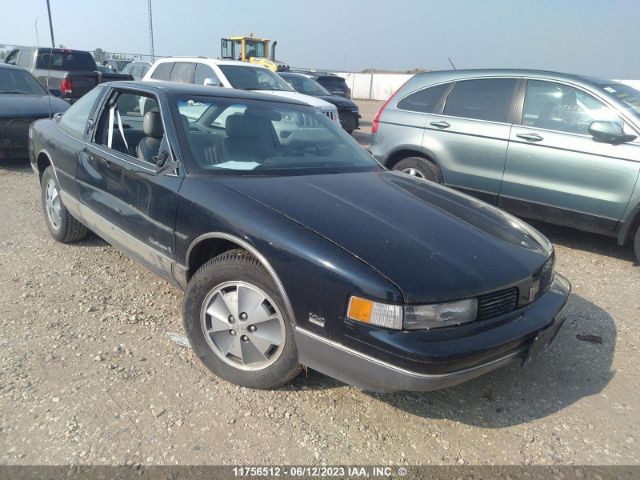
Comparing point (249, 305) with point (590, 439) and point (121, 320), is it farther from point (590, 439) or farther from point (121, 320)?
point (590, 439)

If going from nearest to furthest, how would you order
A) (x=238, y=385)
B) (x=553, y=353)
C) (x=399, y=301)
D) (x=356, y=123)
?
(x=399, y=301)
(x=238, y=385)
(x=553, y=353)
(x=356, y=123)

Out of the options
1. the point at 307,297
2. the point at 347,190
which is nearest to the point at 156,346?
the point at 307,297

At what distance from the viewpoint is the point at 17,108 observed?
7742mm

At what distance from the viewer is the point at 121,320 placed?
137 inches

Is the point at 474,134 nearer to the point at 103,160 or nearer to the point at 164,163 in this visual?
the point at 164,163

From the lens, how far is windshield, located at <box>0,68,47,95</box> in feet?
27.7

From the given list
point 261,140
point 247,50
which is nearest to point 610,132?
point 261,140

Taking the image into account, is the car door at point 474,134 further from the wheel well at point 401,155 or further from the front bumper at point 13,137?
the front bumper at point 13,137

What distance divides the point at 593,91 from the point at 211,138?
3869 millimetres

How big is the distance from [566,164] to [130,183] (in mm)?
4050

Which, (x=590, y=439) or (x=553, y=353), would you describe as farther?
(x=553, y=353)

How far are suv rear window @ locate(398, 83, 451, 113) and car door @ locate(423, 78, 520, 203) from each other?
4.6 inches

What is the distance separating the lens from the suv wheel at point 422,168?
587 cm

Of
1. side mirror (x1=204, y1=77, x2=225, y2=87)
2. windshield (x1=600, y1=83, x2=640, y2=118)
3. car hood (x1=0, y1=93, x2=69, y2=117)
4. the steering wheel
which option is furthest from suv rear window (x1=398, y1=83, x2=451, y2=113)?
car hood (x1=0, y1=93, x2=69, y2=117)
